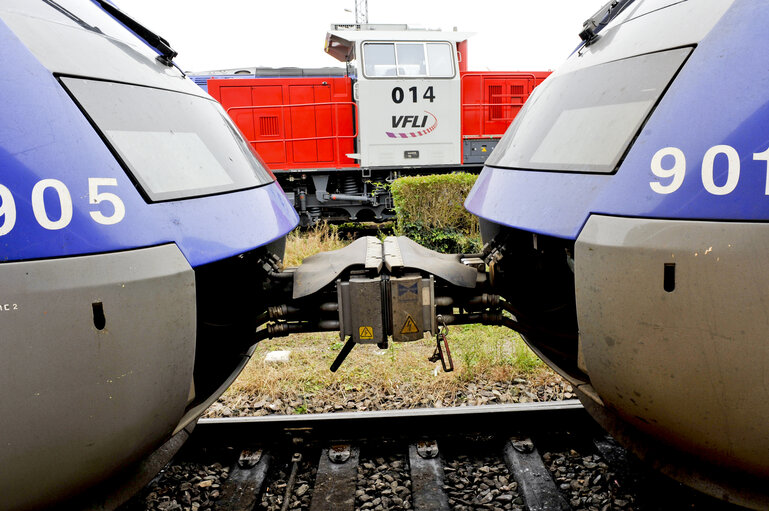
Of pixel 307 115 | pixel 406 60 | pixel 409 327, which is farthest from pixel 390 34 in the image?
pixel 409 327

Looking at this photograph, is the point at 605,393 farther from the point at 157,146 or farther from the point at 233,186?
the point at 157,146

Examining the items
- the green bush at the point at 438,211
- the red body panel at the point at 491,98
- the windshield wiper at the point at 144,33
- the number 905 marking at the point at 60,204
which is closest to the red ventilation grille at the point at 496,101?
the red body panel at the point at 491,98

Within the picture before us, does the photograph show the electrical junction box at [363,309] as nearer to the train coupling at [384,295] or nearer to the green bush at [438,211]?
the train coupling at [384,295]

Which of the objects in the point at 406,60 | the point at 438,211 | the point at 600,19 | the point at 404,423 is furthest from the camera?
the point at 406,60

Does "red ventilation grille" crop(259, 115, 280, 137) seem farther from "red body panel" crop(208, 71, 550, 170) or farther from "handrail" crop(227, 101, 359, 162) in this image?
"handrail" crop(227, 101, 359, 162)

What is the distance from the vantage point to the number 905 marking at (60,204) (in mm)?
1433

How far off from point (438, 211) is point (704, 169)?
6.06 metres

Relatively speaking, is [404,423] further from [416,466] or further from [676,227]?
[676,227]

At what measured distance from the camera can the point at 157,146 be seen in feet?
5.93

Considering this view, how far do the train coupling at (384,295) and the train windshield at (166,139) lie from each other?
0.51 m

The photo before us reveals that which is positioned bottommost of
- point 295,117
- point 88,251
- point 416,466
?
point 416,466

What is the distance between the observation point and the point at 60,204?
1.49 metres

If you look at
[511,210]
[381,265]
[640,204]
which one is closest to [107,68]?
[381,265]

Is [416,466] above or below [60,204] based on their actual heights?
below
